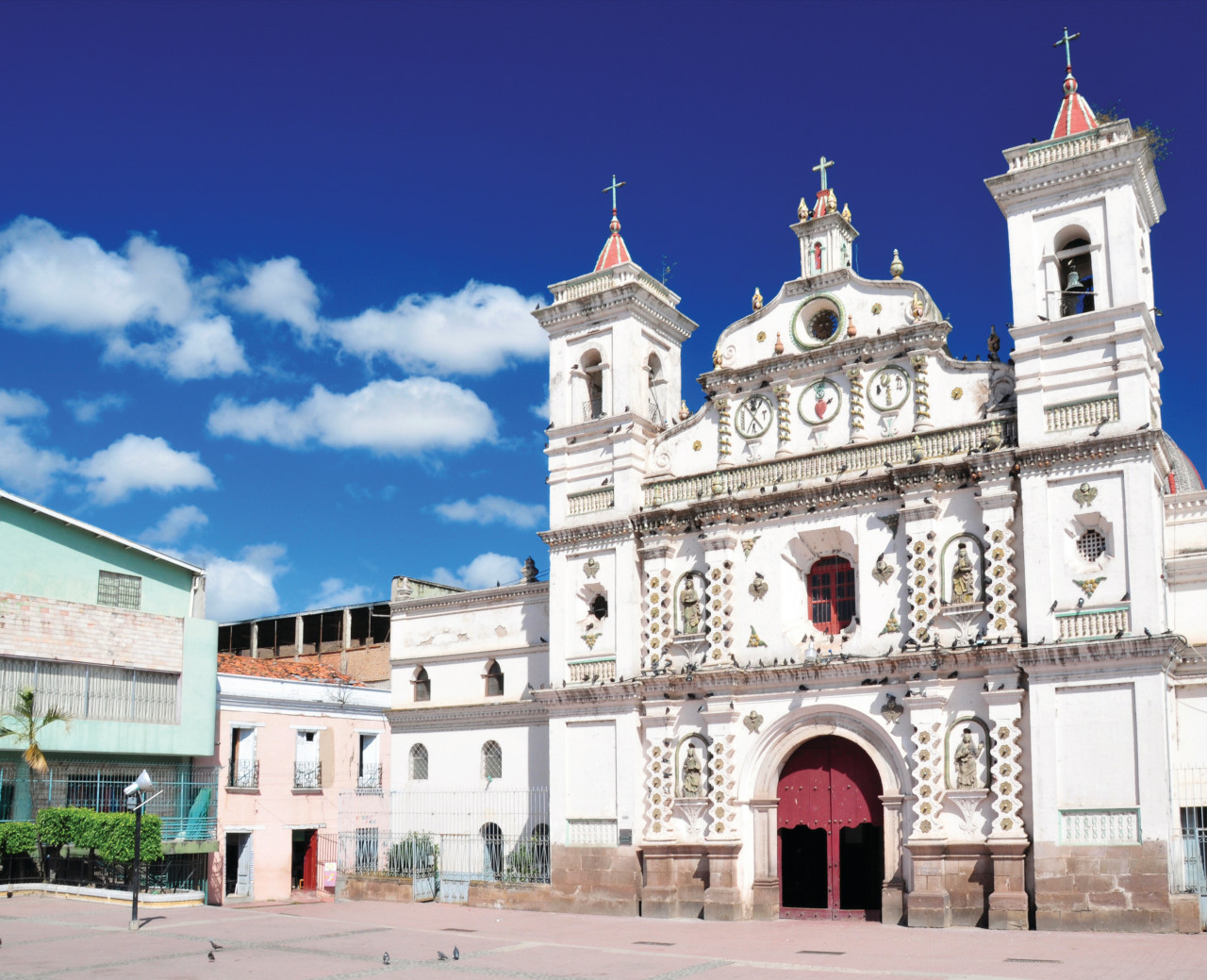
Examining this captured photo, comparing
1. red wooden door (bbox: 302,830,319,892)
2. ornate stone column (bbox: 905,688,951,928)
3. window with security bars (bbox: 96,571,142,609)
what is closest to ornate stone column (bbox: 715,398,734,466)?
ornate stone column (bbox: 905,688,951,928)

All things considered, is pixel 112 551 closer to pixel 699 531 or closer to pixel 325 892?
pixel 325 892

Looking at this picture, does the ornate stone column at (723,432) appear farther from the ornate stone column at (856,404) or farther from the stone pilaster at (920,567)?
the stone pilaster at (920,567)

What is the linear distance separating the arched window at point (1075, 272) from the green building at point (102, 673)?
2363cm

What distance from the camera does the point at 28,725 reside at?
3095 centimetres

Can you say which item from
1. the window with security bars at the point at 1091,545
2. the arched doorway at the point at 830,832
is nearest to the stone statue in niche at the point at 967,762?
the arched doorway at the point at 830,832

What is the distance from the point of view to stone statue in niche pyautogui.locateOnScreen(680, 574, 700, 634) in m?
31.3

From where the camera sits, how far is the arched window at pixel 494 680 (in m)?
36.8

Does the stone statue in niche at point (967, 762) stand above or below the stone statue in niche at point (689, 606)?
below

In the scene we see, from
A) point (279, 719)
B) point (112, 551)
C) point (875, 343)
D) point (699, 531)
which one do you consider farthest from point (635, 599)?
point (112, 551)

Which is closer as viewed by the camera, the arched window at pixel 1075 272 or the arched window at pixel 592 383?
the arched window at pixel 1075 272

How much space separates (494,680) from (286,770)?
20.8 feet

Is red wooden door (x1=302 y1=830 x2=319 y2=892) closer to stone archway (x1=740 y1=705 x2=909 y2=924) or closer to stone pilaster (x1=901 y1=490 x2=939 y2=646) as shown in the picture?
stone archway (x1=740 y1=705 x2=909 y2=924)

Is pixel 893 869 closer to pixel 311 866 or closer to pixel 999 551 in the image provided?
pixel 999 551

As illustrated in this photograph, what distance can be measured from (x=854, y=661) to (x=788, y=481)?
4.71m
